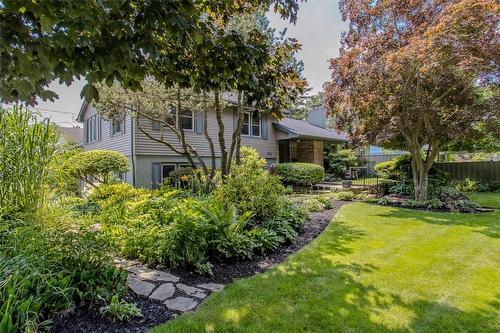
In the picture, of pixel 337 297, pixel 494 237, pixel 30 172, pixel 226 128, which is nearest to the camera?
pixel 337 297

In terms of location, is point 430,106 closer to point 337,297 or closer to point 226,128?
point 337,297

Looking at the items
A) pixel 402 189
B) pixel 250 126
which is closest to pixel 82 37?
pixel 402 189

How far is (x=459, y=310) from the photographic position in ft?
10.4

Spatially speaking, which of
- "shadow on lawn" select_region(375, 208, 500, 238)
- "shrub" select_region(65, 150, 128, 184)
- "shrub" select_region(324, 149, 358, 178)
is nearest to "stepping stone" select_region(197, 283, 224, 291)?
"shadow on lawn" select_region(375, 208, 500, 238)

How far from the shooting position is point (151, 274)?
3.88 meters

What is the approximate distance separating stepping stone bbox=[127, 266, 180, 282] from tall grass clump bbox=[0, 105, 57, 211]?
1.72 meters

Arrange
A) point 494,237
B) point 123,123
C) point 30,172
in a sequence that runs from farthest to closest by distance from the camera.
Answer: point 123,123, point 494,237, point 30,172

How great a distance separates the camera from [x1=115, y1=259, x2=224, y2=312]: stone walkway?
3209mm

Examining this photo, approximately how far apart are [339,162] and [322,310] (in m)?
18.9

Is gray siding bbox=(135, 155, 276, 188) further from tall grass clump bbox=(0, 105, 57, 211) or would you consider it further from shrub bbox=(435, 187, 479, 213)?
shrub bbox=(435, 187, 479, 213)

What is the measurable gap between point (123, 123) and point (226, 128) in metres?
4.68

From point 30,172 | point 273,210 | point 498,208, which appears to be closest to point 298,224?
point 273,210

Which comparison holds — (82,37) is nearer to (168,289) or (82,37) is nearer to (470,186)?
(168,289)

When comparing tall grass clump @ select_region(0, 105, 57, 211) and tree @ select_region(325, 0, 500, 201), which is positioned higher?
tree @ select_region(325, 0, 500, 201)
